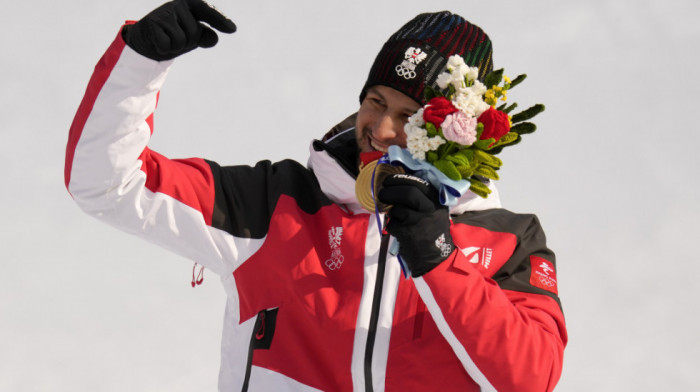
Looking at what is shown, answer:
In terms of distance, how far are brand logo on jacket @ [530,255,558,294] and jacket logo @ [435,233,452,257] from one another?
472mm

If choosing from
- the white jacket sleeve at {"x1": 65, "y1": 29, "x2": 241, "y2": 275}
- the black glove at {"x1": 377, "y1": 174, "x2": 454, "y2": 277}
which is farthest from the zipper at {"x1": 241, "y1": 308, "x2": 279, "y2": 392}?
the black glove at {"x1": 377, "y1": 174, "x2": 454, "y2": 277}

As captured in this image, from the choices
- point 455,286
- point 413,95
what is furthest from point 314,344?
point 413,95

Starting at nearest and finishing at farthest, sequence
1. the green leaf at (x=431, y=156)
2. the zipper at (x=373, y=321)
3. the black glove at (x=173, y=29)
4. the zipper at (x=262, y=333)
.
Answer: the black glove at (x=173, y=29)
the green leaf at (x=431, y=156)
the zipper at (x=373, y=321)
the zipper at (x=262, y=333)

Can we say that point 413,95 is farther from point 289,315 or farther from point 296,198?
point 289,315

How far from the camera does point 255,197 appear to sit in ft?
9.25

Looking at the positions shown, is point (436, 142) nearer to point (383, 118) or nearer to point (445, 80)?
point (445, 80)

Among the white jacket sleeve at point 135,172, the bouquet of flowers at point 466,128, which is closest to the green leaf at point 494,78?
the bouquet of flowers at point 466,128

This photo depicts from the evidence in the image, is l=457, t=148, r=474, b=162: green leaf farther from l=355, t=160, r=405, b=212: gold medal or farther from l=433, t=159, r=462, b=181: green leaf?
l=355, t=160, r=405, b=212: gold medal

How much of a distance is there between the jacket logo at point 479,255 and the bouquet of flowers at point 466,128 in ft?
1.18

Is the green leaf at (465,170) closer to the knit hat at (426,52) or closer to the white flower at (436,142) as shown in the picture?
the white flower at (436,142)

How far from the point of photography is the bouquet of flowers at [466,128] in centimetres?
231

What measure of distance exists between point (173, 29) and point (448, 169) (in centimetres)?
74

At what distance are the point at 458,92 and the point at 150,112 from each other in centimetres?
79

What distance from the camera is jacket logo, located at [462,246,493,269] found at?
2.72m
